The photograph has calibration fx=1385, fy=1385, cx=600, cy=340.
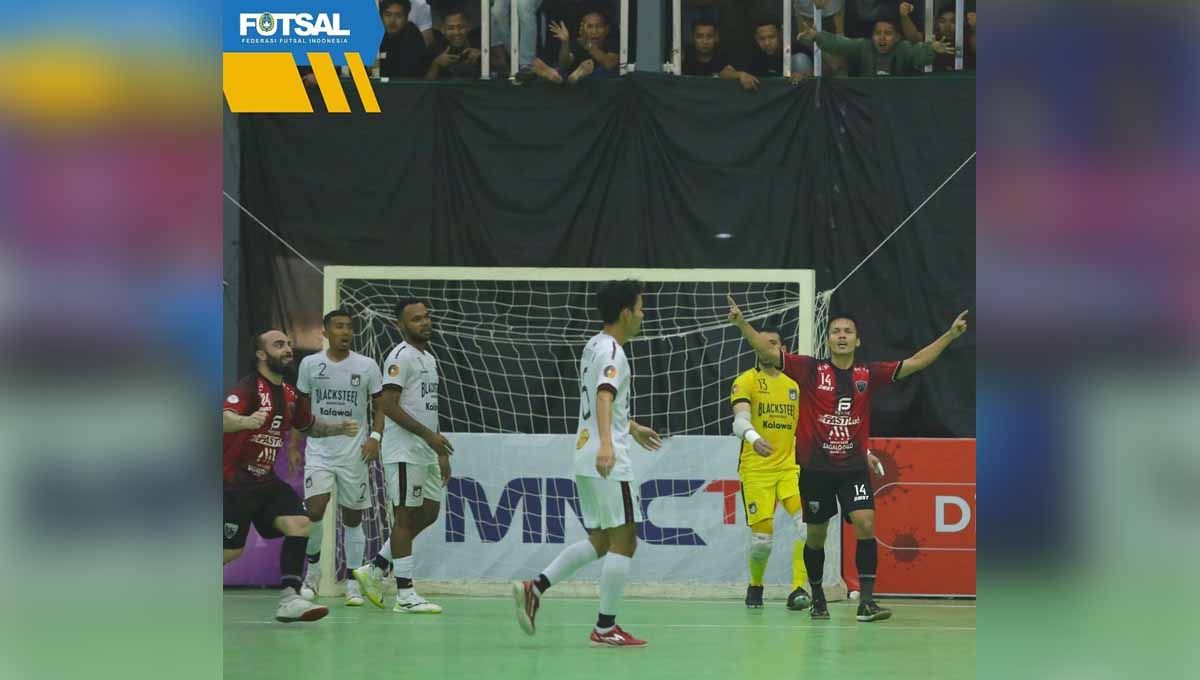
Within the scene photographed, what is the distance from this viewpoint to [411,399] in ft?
33.7

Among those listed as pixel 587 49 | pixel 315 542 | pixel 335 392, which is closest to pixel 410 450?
pixel 335 392

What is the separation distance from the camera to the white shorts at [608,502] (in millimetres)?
7824

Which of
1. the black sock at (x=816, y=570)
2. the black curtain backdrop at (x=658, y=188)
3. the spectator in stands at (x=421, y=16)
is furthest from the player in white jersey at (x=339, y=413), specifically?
the spectator in stands at (x=421, y=16)

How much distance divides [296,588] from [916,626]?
4251mm

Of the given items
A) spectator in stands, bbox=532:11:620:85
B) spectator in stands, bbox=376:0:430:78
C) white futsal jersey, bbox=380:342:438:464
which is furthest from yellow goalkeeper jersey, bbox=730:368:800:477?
spectator in stands, bbox=376:0:430:78

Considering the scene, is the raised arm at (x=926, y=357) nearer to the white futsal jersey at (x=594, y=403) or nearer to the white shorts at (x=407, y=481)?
the white futsal jersey at (x=594, y=403)

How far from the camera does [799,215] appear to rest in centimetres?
1238

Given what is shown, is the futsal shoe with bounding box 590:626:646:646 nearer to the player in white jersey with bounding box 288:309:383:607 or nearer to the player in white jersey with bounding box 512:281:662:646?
the player in white jersey with bounding box 512:281:662:646

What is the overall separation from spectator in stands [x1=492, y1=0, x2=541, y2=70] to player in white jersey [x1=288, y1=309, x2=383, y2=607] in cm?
353

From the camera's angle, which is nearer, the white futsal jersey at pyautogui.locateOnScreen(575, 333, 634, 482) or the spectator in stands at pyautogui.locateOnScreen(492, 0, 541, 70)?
the white futsal jersey at pyautogui.locateOnScreen(575, 333, 634, 482)

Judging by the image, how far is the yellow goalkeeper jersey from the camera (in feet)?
34.6

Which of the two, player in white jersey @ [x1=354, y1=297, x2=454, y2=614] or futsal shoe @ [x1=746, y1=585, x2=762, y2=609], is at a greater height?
player in white jersey @ [x1=354, y1=297, x2=454, y2=614]
